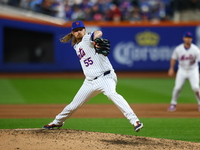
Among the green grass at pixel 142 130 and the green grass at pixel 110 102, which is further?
the green grass at pixel 110 102

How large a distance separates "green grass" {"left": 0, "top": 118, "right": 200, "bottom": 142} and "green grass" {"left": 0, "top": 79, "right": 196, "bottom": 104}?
3693 mm

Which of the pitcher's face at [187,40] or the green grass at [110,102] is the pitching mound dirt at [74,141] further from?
the pitcher's face at [187,40]

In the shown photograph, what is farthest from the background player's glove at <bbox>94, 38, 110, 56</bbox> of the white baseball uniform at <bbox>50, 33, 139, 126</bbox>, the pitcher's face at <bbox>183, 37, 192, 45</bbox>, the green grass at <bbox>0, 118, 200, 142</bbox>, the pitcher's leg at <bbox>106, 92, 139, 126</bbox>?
the pitcher's face at <bbox>183, 37, 192, 45</bbox>

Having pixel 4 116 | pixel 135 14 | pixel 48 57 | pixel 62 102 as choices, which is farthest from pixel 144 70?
pixel 4 116

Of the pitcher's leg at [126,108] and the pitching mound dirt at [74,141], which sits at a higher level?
the pitcher's leg at [126,108]

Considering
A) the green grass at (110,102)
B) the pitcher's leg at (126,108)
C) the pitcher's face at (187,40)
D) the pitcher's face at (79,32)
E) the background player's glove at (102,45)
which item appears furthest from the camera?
the pitcher's face at (187,40)

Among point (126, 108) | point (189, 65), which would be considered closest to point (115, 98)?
Result: point (126, 108)

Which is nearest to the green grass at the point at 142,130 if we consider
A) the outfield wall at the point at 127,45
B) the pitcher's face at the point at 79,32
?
the pitcher's face at the point at 79,32

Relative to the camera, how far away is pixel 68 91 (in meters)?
16.1

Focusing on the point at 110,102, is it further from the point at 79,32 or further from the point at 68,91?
the point at 79,32

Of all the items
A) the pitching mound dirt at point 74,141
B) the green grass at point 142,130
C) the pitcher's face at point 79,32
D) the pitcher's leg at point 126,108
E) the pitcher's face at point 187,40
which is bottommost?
the green grass at point 142,130

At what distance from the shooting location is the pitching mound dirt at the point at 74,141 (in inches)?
252

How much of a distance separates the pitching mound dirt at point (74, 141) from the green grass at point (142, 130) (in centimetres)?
83

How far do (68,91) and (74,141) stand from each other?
30.8ft
